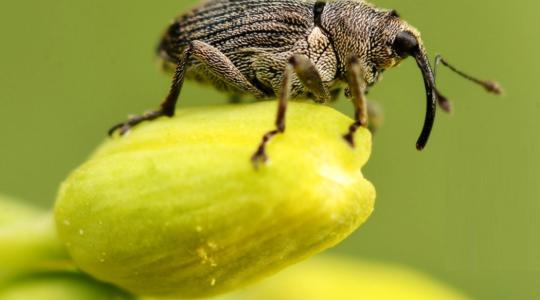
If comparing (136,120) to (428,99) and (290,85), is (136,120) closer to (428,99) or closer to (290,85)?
(290,85)

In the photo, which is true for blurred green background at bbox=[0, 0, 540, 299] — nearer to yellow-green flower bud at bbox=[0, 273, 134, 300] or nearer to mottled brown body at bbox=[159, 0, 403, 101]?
mottled brown body at bbox=[159, 0, 403, 101]

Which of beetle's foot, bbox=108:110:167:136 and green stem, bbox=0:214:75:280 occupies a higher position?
beetle's foot, bbox=108:110:167:136

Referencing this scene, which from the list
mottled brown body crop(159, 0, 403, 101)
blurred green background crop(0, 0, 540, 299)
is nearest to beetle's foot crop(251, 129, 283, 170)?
mottled brown body crop(159, 0, 403, 101)

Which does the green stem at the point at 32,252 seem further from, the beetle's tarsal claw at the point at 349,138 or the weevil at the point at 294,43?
the beetle's tarsal claw at the point at 349,138

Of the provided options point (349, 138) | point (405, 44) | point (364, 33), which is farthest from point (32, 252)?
point (405, 44)

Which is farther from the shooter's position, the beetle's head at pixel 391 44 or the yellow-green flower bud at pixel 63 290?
the beetle's head at pixel 391 44

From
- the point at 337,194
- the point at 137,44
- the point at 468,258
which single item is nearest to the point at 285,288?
the point at 337,194

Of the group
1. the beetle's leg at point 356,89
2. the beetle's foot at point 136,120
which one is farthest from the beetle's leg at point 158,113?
the beetle's leg at point 356,89
